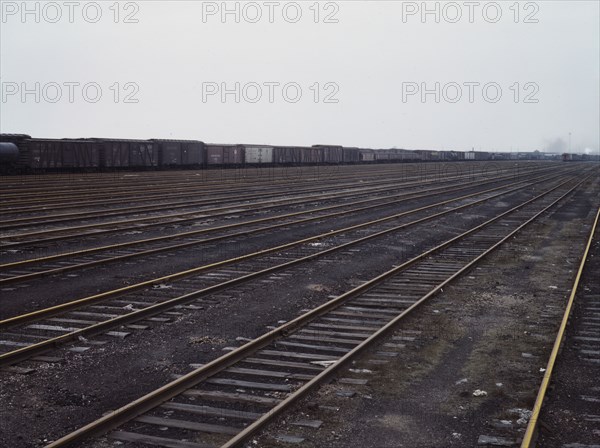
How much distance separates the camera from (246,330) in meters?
9.88

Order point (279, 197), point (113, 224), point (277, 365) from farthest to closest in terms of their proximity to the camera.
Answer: point (279, 197), point (113, 224), point (277, 365)

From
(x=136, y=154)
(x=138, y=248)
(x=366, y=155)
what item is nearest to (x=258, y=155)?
(x=136, y=154)

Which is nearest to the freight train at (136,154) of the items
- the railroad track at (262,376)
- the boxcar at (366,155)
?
the boxcar at (366,155)

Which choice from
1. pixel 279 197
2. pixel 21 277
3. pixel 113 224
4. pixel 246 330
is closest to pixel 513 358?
pixel 246 330

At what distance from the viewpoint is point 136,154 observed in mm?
57531

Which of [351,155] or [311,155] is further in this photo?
[351,155]

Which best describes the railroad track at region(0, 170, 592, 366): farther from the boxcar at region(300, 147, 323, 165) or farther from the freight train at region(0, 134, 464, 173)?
the boxcar at region(300, 147, 323, 165)

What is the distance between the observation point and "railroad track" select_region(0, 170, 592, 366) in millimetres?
9164

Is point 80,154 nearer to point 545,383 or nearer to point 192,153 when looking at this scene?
point 192,153

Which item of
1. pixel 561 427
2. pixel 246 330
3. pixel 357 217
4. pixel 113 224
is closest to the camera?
pixel 561 427

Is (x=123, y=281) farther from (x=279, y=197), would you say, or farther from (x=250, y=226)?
(x=279, y=197)

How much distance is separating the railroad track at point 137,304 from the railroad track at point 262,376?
2296 mm

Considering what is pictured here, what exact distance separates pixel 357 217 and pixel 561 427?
65.8 feet

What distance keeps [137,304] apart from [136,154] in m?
48.4
